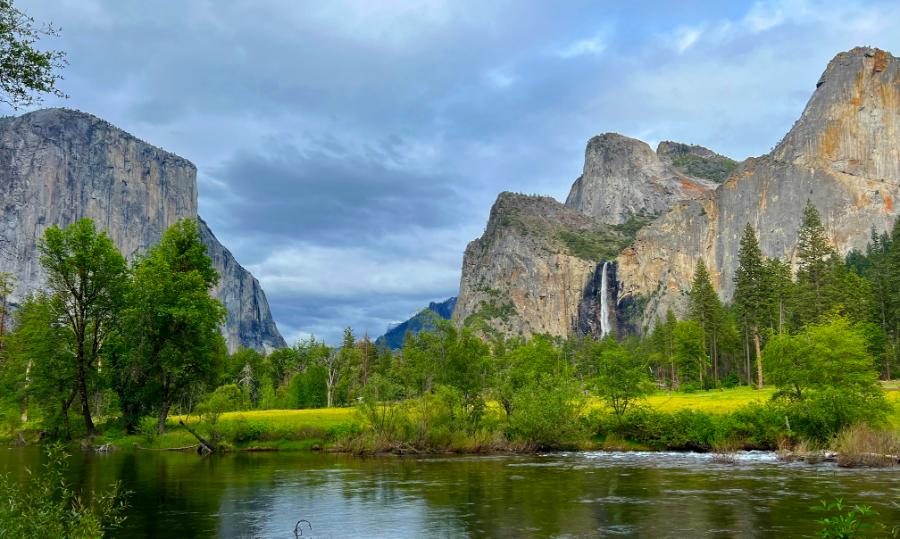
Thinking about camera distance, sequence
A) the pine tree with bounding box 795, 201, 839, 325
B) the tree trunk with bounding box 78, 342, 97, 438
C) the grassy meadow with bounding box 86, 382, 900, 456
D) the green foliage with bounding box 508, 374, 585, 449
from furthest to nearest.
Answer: the pine tree with bounding box 795, 201, 839, 325
the tree trunk with bounding box 78, 342, 97, 438
the grassy meadow with bounding box 86, 382, 900, 456
the green foliage with bounding box 508, 374, 585, 449

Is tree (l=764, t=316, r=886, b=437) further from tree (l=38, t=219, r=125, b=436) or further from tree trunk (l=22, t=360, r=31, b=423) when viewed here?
tree trunk (l=22, t=360, r=31, b=423)

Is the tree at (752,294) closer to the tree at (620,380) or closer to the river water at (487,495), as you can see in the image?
the tree at (620,380)

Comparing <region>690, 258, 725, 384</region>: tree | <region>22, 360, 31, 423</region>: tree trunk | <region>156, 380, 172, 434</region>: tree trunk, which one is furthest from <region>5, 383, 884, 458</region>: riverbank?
<region>690, 258, 725, 384</region>: tree

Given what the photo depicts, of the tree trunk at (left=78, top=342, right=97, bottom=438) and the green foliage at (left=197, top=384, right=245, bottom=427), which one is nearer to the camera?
the green foliage at (left=197, top=384, right=245, bottom=427)

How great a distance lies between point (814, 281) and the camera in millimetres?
84875

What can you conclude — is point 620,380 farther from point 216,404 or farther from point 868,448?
point 216,404

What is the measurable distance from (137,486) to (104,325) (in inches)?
1089

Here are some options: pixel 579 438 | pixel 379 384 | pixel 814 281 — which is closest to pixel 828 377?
pixel 579 438

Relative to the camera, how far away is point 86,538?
1182 centimetres

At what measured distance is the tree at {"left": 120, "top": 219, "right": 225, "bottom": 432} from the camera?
50.2m

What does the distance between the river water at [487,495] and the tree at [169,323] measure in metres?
12.2

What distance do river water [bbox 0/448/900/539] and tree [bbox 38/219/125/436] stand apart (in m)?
13.0

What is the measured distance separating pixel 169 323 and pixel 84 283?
693 centimetres

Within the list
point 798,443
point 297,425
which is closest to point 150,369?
point 297,425
